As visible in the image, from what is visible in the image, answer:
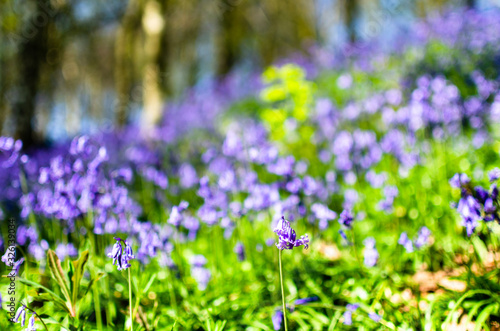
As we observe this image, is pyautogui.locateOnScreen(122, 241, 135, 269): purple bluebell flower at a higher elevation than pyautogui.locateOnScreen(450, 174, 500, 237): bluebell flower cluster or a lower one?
lower

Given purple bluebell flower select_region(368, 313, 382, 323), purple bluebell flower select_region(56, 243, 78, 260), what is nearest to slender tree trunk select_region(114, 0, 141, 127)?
purple bluebell flower select_region(56, 243, 78, 260)

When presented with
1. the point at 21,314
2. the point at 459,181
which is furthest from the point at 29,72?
the point at 459,181

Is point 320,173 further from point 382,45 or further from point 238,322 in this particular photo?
point 382,45

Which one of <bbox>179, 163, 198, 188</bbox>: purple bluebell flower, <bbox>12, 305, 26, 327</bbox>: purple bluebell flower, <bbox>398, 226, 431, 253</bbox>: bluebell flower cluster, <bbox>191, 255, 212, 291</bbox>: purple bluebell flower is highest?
<bbox>179, 163, 198, 188</bbox>: purple bluebell flower

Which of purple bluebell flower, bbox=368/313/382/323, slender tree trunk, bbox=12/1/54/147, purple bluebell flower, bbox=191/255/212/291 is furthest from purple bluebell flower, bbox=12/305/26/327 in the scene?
slender tree trunk, bbox=12/1/54/147

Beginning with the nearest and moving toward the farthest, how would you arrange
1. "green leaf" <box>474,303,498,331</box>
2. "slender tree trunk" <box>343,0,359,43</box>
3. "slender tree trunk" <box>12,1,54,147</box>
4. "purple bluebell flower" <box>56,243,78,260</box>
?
"green leaf" <box>474,303,498,331</box>
"purple bluebell flower" <box>56,243,78,260</box>
"slender tree trunk" <box>12,1,54,147</box>
"slender tree trunk" <box>343,0,359,43</box>

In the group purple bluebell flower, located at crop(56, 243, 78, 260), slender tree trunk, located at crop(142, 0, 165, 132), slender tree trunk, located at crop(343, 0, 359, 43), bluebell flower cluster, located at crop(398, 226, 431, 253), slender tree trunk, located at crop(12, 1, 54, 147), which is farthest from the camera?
slender tree trunk, located at crop(343, 0, 359, 43)

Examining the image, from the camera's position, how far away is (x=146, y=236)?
2.10m

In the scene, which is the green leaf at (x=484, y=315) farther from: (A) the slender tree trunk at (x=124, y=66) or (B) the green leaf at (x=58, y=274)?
(A) the slender tree trunk at (x=124, y=66)

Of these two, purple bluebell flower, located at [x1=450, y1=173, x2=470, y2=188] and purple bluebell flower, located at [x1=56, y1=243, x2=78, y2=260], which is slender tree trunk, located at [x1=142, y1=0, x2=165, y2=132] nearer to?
purple bluebell flower, located at [x1=56, y1=243, x2=78, y2=260]

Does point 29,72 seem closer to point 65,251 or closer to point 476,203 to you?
point 65,251

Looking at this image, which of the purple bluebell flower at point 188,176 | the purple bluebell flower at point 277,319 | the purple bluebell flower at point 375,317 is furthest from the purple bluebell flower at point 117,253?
the purple bluebell flower at point 188,176

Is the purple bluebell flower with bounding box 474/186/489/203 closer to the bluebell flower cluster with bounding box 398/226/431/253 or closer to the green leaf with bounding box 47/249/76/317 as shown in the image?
the bluebell flower cluster with bounding box 398/226/431/253

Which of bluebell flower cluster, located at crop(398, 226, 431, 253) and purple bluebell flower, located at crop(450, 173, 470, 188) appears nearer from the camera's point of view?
purple bluebell flower, located at crop(450, 173, 470, 188)
